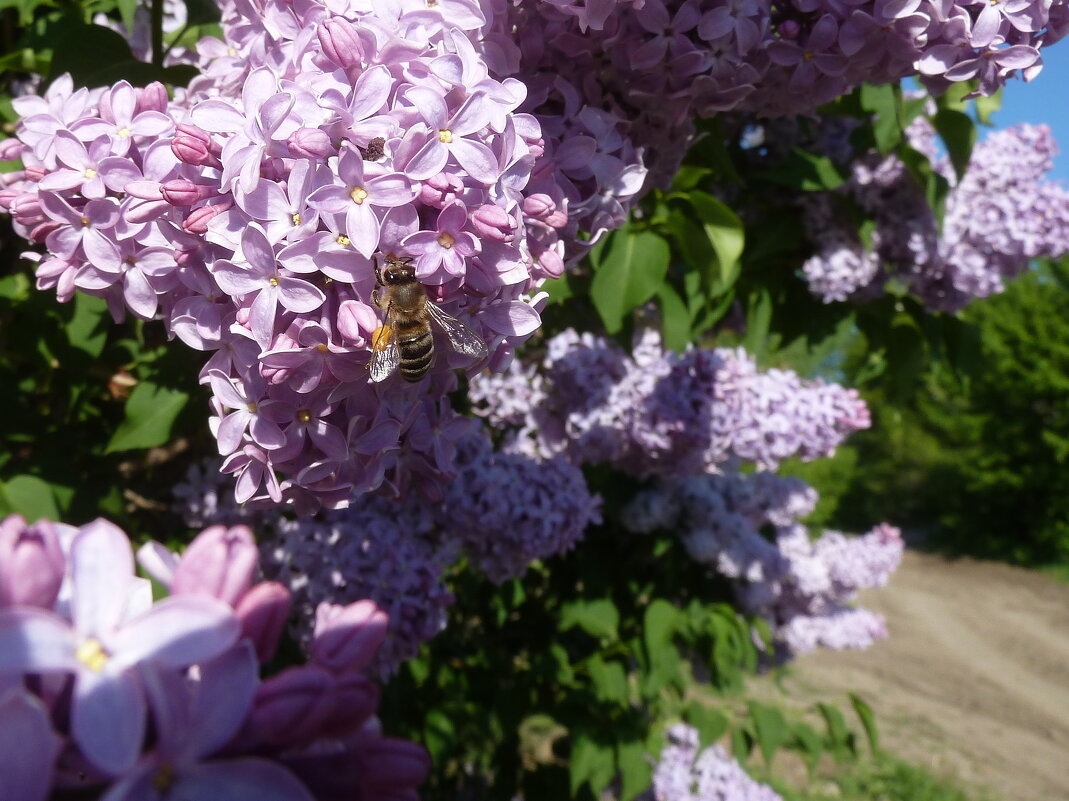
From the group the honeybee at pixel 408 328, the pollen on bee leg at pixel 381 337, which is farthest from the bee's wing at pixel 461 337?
the pollen on bee leg at pixel 381 337

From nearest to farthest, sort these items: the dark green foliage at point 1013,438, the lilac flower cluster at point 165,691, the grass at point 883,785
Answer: the lilac flower cluster at point 165,691
the grass at point 883,785
the dark green foliage at point 1013,438

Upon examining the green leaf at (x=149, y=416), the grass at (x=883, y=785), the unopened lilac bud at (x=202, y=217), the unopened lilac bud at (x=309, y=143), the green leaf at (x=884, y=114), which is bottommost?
the grass at (x=883, y=785)

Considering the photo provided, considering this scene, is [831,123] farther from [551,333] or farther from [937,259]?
[551,333]

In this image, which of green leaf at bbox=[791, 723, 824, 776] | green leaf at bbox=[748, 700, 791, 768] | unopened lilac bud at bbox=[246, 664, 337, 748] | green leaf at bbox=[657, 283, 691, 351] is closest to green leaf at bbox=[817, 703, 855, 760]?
green leaf at bbox=[791, 723, 824, 776]

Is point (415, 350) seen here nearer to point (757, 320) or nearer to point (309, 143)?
point (309, 143)

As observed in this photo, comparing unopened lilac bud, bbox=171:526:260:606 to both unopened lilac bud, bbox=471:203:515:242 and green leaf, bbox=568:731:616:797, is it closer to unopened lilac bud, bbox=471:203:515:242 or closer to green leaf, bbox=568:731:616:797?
unopened lilac bud, bbox=471:203:515:242

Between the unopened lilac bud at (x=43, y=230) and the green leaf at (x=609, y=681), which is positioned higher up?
the unopened lilac bud at (x=43, y=230)

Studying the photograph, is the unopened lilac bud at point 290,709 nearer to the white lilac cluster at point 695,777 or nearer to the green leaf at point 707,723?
the green leaf at point 707,723

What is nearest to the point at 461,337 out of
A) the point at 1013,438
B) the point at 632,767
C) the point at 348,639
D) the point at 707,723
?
the point at 348,639
